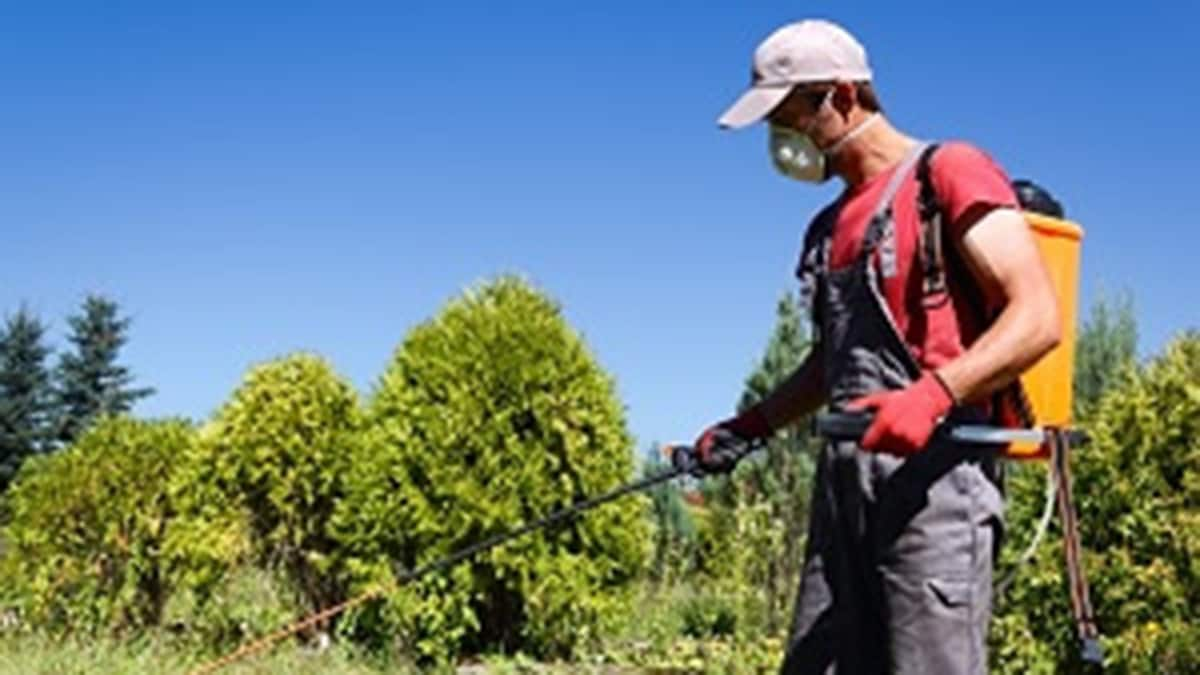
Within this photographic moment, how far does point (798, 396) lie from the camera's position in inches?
157

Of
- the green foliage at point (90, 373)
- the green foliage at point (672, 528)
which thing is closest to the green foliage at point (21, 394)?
the green foliage at point (90, 373)

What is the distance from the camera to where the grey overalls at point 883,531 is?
3.25 metres

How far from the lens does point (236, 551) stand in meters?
9.27

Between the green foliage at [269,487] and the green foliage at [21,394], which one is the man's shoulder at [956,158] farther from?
the green foliage at [21,394]

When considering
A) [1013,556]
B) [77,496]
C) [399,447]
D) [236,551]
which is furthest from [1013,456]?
[77,496]

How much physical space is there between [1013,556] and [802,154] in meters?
4.12

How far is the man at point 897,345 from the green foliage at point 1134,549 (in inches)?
132

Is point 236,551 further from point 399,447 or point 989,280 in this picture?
point 989,280

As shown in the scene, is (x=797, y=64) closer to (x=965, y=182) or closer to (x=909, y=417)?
(x=965, y=182)

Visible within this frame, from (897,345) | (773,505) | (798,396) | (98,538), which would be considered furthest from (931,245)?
(773,505)

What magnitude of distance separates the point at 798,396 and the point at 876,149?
0.70 m

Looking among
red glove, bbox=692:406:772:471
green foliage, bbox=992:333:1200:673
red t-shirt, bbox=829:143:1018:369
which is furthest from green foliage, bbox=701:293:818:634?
red t-shirt, bbox=829:143:1018:369

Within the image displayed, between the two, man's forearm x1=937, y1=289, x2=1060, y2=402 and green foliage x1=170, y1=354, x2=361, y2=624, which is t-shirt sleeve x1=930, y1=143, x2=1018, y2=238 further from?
green foliage x1=170, y1=354, x2=361, y2=624

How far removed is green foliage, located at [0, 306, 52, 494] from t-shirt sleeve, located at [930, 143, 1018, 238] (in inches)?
777
